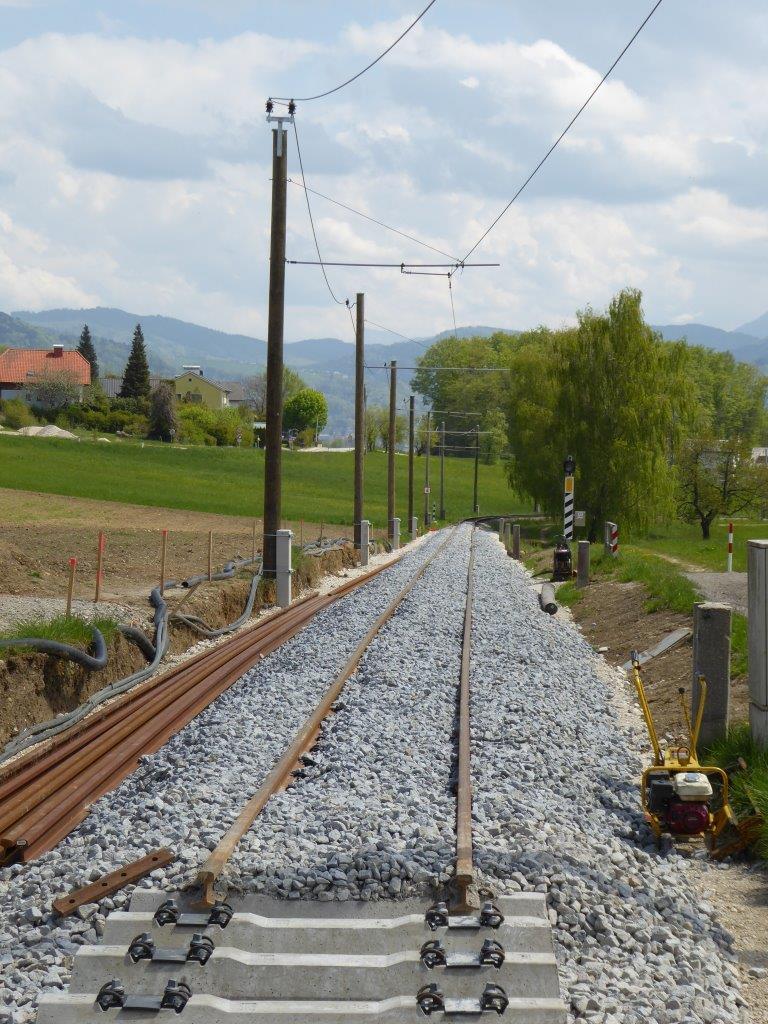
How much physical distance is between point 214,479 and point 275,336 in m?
60.5

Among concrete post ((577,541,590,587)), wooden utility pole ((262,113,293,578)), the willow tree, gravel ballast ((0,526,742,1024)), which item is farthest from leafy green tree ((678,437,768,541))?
gravel ballast ((0,526,742,1024))

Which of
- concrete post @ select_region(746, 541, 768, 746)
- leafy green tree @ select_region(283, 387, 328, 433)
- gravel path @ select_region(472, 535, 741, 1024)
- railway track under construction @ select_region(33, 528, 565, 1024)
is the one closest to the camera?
railway track under construction @ select_region(33, 528, 565, 1024)

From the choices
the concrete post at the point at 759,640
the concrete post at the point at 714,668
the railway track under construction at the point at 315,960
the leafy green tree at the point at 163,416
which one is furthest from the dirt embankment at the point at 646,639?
the leafy green tree at the point at 163,416

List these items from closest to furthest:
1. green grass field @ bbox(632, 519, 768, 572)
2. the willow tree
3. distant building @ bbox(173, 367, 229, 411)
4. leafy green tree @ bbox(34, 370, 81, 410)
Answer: green grass field @ bbox(632, 519, 768, 572)
the willow tree
leafy green tree @ bbox(34, 370, 81, 410)
distant building @ bbox(173, 367, 229, 411)

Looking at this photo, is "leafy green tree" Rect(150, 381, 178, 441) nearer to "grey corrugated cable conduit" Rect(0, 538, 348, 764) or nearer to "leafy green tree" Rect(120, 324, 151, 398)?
"leafy green tree" Rect(120, 324, 151, 398)

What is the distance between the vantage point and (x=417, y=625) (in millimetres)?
17453

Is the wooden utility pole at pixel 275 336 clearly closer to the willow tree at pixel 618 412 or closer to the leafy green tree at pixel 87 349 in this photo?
the willow tree at pixel 618 412

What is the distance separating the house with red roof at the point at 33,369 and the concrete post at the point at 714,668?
4890 inches

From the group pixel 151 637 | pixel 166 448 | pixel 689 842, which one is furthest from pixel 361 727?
pixel 166 448

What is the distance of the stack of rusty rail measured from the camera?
291 inches

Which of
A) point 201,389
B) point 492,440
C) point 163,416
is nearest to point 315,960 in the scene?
point 163,416

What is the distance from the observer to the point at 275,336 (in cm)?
2288

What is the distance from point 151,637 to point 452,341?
149 metres

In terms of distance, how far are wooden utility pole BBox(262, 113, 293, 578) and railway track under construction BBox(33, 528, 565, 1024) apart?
16.8 m
